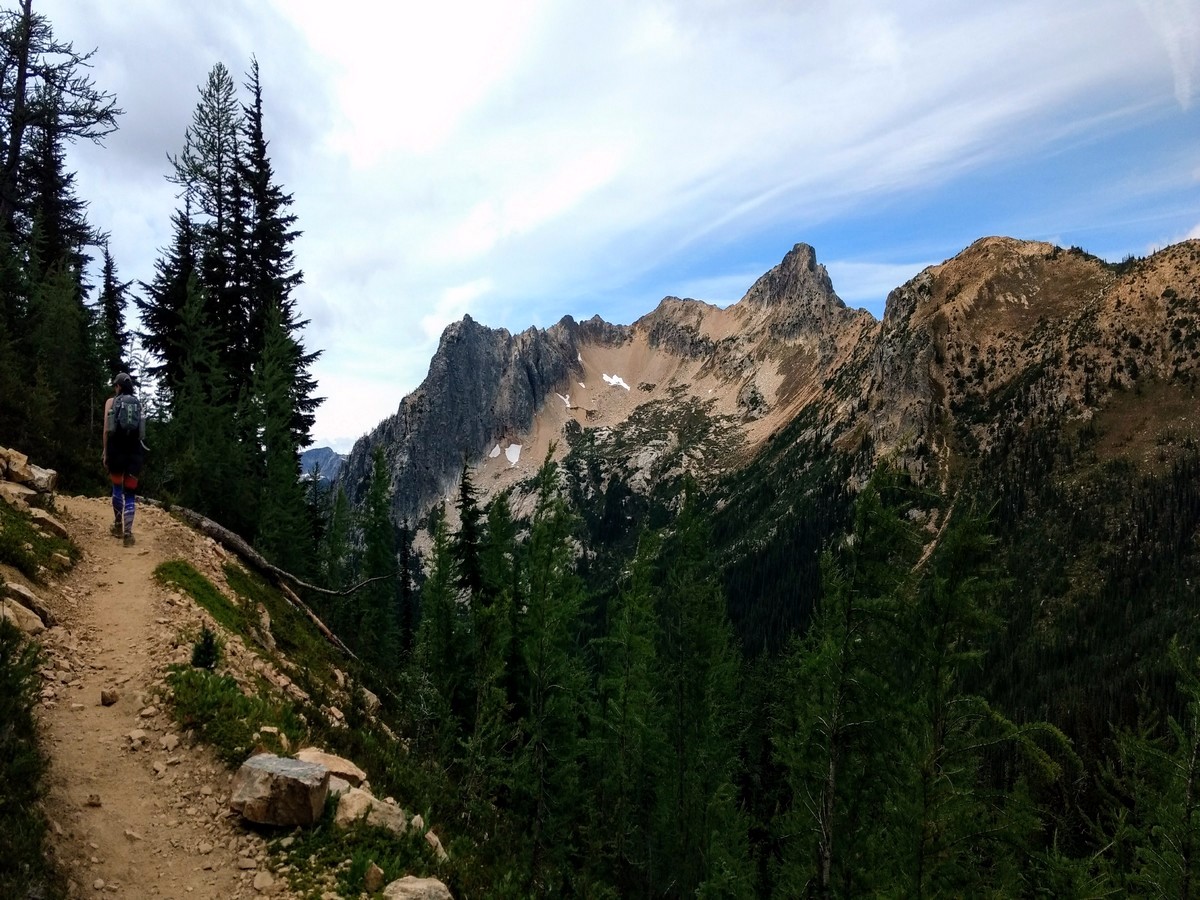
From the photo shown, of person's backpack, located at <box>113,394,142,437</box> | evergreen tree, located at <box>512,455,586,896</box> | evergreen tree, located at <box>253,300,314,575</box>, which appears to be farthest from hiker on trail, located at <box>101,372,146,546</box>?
evergreen tree, located at <box>253,300,314,575</box>

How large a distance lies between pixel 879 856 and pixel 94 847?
15.8 m

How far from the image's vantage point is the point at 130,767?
23.6 ft

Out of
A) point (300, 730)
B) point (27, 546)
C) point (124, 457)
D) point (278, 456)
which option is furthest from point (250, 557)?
point (278, 456)

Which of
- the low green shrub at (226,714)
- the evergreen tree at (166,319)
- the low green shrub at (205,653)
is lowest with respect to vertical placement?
the low green shrub at (226,714)

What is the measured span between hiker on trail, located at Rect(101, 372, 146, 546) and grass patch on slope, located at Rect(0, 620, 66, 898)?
20.6 ft

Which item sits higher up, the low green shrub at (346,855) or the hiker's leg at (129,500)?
the hiker's leg at (129,500)

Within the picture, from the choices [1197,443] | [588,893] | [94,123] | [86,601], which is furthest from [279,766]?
[1197,443]

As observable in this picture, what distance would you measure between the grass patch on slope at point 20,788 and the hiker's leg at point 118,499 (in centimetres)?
656

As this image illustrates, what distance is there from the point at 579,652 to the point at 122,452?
76.2ft

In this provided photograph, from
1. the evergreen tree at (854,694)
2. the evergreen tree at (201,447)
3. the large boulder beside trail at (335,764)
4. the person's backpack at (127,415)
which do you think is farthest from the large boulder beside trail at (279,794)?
the evergreen tree at (201,447)

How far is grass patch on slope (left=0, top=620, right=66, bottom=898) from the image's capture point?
16.1ft

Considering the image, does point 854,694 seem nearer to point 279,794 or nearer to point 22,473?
point 279,794

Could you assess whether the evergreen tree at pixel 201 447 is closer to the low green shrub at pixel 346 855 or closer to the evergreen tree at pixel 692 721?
the low green shrub at pixel 346 855

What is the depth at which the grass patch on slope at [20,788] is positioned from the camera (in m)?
4.91
